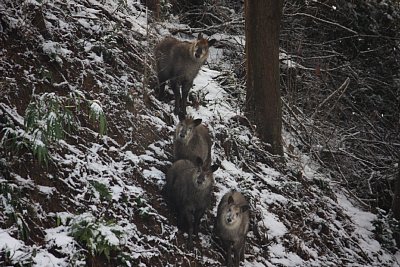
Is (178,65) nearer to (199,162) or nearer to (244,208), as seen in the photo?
(199,162)

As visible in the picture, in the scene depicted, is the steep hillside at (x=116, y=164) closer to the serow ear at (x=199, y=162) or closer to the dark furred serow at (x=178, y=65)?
the dark furred serow at (x=178, y=65)

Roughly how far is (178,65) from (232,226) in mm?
2803

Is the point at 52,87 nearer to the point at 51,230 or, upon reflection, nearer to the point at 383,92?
the point at 51,230

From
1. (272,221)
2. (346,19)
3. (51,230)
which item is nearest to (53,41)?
(51,230)

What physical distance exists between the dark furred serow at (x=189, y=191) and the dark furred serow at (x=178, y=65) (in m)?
1.50

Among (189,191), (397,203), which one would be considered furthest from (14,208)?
(397,203)

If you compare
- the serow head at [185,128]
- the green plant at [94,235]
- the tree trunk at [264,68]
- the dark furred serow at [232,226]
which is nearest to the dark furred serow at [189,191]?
the dark furred serow at [232,226]

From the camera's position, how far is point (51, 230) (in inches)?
193

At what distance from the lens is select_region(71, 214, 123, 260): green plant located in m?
4.87

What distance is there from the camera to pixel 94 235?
16.1 ft

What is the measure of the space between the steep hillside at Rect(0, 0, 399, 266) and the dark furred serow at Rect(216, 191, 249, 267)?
0.16m

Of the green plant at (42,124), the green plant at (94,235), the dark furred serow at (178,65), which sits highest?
the dark furred serow at (178,65)

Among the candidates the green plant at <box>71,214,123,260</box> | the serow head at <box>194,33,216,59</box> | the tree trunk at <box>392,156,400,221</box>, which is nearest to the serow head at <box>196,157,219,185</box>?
the green plant at <box>71,214,123,260</box>

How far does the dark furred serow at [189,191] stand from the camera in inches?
257
